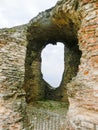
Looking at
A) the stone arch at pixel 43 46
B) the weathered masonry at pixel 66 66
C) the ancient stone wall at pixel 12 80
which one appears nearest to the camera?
the weathered masonry at pixel 66 66

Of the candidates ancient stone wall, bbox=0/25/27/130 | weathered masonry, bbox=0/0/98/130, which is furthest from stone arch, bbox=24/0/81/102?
ancient stone wall, bbox=0/25/27/130

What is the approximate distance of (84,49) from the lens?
3281mm

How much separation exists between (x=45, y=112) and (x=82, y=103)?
408 cm

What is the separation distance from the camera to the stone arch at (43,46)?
20.5ft

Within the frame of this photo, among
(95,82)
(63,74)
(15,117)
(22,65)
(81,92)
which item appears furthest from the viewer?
(63,74)

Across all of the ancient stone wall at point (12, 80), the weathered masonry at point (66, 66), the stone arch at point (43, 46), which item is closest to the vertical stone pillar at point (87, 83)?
the weathered masonry at point (66, 66)

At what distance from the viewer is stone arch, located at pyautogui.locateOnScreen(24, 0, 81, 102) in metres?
6.25

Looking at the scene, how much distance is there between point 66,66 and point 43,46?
1253 mm

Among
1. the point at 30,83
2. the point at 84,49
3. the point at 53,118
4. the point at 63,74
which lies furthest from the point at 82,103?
the point at 63,74

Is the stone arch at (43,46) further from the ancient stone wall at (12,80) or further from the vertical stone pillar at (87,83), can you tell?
the vertical stone pillar at (87,83)

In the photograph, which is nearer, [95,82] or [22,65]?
[95,82]

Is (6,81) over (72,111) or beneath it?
over

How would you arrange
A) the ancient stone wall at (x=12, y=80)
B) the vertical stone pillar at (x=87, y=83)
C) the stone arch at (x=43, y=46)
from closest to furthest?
the vertical stone pillar at (x=87, y=83) < the ancient stone wall at (x=12, y=80) < the stone arch at (x=43, y=46)

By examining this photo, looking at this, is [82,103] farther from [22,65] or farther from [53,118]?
[53,118]
